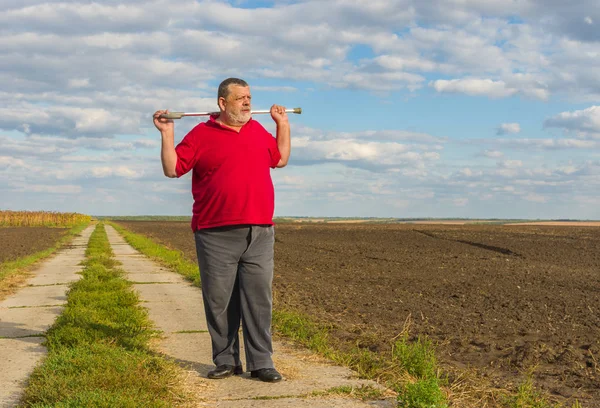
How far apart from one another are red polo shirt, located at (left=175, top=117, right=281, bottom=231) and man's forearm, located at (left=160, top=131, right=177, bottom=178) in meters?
0.04

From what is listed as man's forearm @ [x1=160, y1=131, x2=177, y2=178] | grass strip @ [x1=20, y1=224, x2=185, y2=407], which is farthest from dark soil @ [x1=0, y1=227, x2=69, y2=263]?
man's forearm @ [x1=160, y1=131, x2=177, y2=178]

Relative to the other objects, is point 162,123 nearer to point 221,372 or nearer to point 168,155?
point 168,155

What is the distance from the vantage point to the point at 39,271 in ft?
49.8

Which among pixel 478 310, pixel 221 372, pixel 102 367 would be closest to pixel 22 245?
pixel 478 310

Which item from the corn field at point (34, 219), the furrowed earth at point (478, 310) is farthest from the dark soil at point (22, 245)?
the corn field at point (34, 219)

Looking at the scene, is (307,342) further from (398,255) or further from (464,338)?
(398,255)

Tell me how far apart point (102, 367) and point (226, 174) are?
5.30 ft

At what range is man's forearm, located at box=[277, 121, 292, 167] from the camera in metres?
5.14

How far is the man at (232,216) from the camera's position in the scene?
482 centimetres

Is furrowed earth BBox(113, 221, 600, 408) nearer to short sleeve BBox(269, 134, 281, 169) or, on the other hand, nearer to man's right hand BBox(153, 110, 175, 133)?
short sleeve BBox(269, 134, 281, 169)

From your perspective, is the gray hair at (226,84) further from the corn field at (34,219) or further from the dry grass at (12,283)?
the corn field at (34,219)

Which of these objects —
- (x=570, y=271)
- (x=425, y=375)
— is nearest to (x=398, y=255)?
(x=570, y=271)

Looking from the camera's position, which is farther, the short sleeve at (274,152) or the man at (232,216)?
the short sleeve at (274,152)

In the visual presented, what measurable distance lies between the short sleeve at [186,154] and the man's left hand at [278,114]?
0.60m
